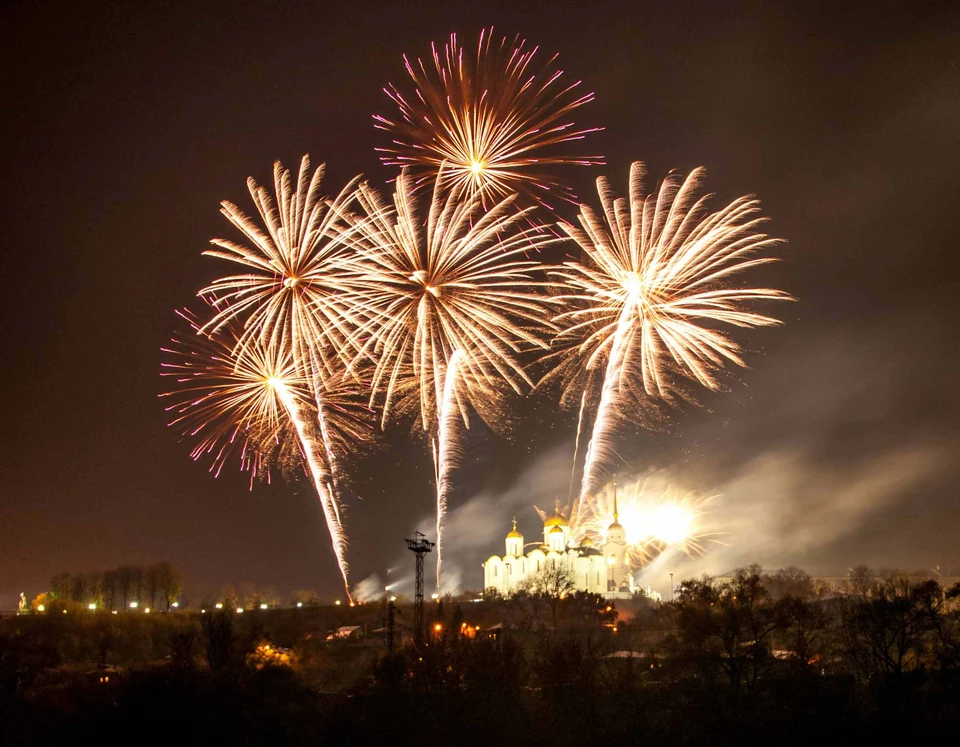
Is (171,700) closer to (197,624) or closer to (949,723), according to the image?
(949,723)

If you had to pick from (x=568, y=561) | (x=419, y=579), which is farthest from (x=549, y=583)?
(x=419, y=579)

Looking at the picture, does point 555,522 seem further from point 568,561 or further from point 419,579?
point 419,579

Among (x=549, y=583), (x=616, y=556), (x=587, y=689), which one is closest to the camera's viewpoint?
(x=587, y=689)

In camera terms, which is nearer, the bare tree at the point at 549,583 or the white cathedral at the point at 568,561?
the bare tree at the point at 549,583

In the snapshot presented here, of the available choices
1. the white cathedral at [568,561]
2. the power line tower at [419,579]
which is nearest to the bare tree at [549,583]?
Result: the white cathedral at [568,561]

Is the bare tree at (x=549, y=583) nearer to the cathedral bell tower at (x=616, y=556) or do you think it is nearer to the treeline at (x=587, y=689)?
the cathedral bell tower at (x=616, y=556)

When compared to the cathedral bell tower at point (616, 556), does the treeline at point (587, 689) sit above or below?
below

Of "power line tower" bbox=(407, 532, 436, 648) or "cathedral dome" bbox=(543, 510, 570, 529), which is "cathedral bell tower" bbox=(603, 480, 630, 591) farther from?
"power line tower" bbox=(407, 532, 436, 648)
